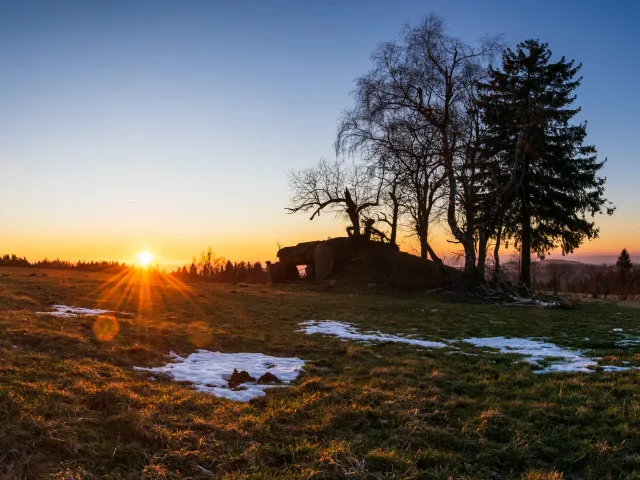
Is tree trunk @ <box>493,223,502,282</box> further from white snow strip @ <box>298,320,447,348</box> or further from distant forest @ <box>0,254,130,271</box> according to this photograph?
distant forest @ <box>0,254,130,271</box>

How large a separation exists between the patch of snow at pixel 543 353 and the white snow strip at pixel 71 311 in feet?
32.3

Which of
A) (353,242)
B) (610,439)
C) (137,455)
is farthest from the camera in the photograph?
(353,242)

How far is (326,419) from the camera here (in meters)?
5.08

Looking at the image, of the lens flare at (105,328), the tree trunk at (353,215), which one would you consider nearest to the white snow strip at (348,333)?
the lens flare at (105,328)

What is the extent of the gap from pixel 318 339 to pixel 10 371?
262 inches

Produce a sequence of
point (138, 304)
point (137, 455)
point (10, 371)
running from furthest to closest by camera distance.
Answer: point (138, 304) < point (10, 371) < point (137, 455)

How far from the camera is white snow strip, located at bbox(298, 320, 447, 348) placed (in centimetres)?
1069

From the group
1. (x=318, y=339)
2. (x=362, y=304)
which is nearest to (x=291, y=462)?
(x=318, y=339)

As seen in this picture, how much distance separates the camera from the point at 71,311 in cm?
1152

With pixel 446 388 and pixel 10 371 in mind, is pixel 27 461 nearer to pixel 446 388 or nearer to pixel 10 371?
pixel 10 371

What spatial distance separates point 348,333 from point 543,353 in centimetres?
476

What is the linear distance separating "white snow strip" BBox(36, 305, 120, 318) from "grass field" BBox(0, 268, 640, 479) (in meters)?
0.83

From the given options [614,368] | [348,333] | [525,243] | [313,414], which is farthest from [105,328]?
[525,243]

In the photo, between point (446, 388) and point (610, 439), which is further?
point (446, 388)
